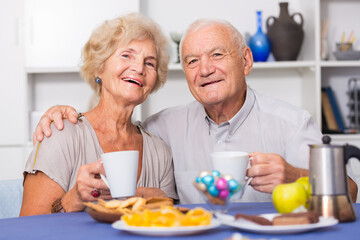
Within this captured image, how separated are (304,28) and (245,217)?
8.52ft

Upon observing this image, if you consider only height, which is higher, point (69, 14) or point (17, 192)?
point (69, 14)

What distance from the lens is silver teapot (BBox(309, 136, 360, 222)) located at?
121cm

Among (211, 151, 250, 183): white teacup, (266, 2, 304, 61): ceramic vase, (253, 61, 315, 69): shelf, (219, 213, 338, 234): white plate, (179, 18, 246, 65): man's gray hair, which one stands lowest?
(219, 213, 338, 234): white plate

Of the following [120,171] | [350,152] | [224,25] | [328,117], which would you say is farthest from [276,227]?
[328,117]

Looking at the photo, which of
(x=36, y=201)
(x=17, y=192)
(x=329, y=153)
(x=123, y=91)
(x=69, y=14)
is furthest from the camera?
(x=69, y=14)

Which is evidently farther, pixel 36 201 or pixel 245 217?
pixel 36 201

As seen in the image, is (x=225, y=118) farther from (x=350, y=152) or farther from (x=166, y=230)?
(x=166, y=230)

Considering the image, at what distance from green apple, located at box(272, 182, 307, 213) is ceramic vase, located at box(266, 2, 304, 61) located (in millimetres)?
2115

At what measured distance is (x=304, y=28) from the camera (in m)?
3.46

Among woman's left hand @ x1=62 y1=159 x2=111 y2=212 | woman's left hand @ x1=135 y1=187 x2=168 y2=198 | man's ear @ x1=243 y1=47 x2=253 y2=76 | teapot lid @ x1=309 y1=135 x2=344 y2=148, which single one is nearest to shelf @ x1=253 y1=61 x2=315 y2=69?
man's ear @ x1=243 y1=47 x2=253 y2=76

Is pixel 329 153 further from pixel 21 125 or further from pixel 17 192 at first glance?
pixel 21 125

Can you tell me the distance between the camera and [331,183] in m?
1.21

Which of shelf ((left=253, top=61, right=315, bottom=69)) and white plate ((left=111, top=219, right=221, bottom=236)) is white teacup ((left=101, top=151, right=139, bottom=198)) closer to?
white plate ((left=111, top=219, right=221, bottom=236))

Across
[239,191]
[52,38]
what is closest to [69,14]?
[52,38]
